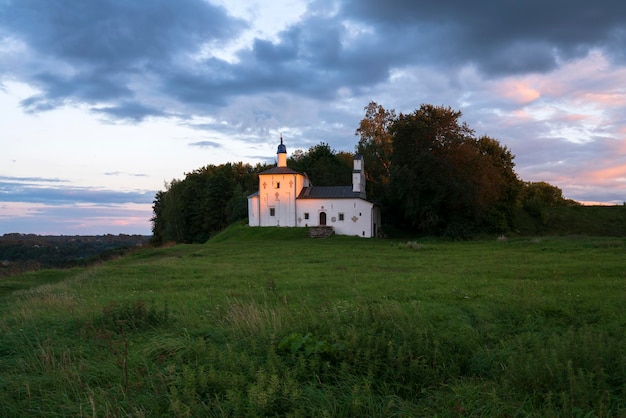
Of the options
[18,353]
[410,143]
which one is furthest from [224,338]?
[410,143]

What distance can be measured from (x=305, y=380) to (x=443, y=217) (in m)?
45.1

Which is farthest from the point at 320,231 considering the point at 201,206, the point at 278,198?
the point at 201,206

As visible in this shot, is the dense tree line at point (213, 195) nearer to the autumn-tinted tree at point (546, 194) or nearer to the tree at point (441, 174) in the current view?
the tree at point (441, 174)

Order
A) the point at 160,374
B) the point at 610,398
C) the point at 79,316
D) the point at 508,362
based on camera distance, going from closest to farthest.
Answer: the point at 610,398, the point at 160,374, the point at 508,362, the point at 79,316

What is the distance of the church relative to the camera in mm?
54219

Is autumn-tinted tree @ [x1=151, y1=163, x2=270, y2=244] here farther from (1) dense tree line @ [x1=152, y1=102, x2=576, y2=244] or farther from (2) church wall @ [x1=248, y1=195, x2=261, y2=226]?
(2) church wall @ [x1=248, y1=195, x2=261, y2=226]

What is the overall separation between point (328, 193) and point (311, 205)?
2480 mm

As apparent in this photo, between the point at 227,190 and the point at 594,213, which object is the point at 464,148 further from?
the point at 227,190

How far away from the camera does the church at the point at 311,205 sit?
54219mm

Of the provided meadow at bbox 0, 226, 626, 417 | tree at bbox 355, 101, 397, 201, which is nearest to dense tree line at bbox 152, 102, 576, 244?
tree at bbox 355, 101, 397, 201

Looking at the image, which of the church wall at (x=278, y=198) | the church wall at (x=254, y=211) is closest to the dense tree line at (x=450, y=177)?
the church wall at (x=278, y=198)

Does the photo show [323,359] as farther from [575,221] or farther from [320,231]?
[575,221]

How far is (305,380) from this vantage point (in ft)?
20.6

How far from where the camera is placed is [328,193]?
5659 centimetres
